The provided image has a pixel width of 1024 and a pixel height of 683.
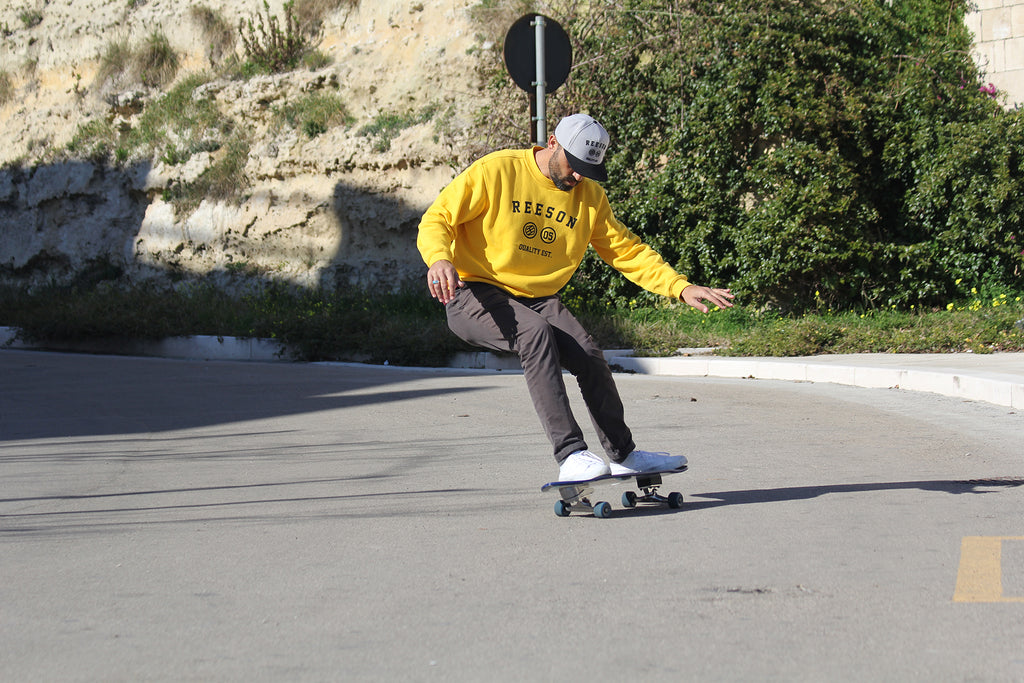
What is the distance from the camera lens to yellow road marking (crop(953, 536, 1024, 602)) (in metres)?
3.65

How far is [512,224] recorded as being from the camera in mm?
5246

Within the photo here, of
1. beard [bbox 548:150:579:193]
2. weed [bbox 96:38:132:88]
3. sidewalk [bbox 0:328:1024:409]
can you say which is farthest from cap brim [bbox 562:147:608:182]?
weed [bbox 96:38:132:88]

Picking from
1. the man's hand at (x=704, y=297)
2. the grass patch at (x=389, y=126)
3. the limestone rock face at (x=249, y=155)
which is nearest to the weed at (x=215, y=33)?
the limestone rock face at (x=249, y=155)

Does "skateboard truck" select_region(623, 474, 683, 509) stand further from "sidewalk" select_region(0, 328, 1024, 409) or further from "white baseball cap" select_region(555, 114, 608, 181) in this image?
Result: "sidewalk" select_region(0, 328, 1024, 409)

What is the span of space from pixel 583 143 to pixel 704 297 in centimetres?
94

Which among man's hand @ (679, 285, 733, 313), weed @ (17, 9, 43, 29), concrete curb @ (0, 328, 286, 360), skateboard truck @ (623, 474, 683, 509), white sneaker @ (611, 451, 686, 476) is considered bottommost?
concrete curb @ (0, 328, 286, 360)

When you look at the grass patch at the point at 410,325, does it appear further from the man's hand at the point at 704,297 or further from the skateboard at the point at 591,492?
the skateboard at the point at 591,492

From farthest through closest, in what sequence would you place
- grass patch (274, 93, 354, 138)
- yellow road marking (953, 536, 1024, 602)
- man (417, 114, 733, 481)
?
grass patch (274, 93, 354, 138)
man (417, 114, 733, 481)
yellow road marking (953, 536, 1024, 602)

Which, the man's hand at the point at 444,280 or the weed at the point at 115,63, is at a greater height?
the weed at the point at 115,63

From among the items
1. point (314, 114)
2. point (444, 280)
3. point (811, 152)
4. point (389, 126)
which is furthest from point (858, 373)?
point (314, 114)

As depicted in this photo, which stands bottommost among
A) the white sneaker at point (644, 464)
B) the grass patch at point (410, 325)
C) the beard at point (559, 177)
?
the grass patch at point (410, 325)

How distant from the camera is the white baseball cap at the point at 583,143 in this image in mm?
5105

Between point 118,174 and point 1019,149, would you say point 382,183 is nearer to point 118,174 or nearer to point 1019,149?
point 118,174

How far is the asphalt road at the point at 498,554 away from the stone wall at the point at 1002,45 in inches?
363
